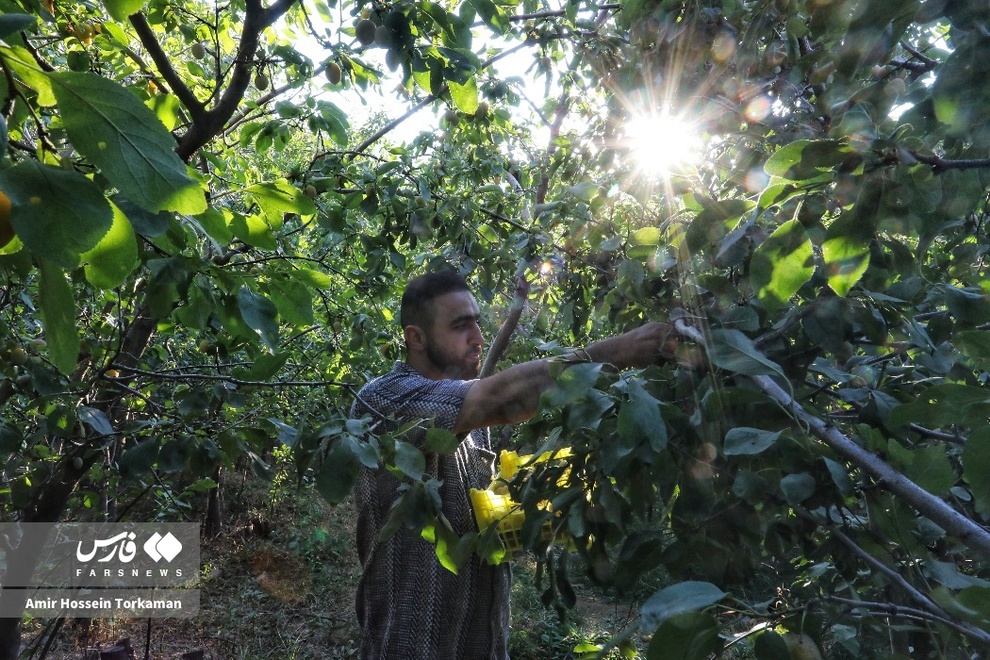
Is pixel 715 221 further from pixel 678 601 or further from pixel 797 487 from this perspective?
pixel 678 601

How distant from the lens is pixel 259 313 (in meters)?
1.27

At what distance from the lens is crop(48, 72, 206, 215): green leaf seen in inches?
25.8

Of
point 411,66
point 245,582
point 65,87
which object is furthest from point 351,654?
point 65,87

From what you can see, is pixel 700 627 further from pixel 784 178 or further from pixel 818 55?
pixel 818 55

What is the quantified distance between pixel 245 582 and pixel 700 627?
22.0 ft

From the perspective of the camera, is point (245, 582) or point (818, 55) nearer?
point (818, 55)

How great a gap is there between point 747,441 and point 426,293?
6.16 feet

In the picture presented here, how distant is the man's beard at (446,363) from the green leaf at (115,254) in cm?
187

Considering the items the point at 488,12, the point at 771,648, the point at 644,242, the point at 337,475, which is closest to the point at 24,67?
the point at 337,475

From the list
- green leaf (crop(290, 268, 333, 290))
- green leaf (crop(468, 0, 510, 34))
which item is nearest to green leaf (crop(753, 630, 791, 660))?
green leaf (crop(290, 268, 333, 290))

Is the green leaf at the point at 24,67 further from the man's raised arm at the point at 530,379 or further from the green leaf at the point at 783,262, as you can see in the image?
the man's raised arm at the point at 530,379

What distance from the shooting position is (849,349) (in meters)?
1.26

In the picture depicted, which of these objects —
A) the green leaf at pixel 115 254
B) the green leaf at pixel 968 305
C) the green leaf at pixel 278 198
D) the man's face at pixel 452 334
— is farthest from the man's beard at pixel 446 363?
the green leaf at pixel 115 254

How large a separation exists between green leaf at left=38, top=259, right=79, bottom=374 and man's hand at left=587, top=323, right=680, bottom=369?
1.15 meters
